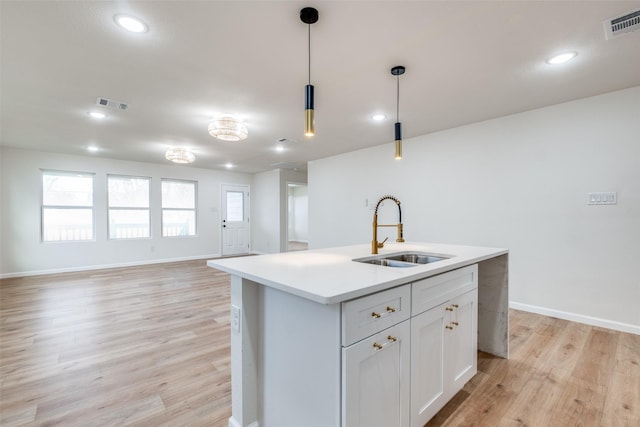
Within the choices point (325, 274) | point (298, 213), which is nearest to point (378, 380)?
point (325, 274)

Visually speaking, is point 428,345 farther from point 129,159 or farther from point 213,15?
point 129,159

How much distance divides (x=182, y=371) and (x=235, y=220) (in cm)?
618

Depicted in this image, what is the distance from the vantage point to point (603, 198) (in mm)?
2867

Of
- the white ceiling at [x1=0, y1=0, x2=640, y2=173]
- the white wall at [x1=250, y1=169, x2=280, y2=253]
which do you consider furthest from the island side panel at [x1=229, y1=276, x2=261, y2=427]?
the white wall at [x1=250, y1=169, x2=280, y2=253]

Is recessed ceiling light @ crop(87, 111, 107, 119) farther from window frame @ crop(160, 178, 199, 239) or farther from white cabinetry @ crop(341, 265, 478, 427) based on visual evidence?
white cabinetry @ crop(341, 265, 478, 427)

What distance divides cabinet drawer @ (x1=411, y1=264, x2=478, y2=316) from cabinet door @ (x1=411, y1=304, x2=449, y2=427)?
0.05 metres

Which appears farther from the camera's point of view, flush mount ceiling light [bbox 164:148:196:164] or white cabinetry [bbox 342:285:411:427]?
flush mount ceiling light [bbox 164:148:196:164]

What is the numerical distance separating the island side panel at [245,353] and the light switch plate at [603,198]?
350 cm

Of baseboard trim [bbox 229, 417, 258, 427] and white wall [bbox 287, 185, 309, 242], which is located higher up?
white wall [bbox 287, 185, 309, 242]

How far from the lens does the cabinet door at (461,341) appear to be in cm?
167

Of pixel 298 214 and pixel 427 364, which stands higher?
pixel 298 214

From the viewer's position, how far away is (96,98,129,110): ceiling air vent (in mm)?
2990

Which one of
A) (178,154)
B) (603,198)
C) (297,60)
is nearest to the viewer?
(297,60)

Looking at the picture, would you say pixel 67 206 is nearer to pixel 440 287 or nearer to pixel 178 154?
pixel 178 154
